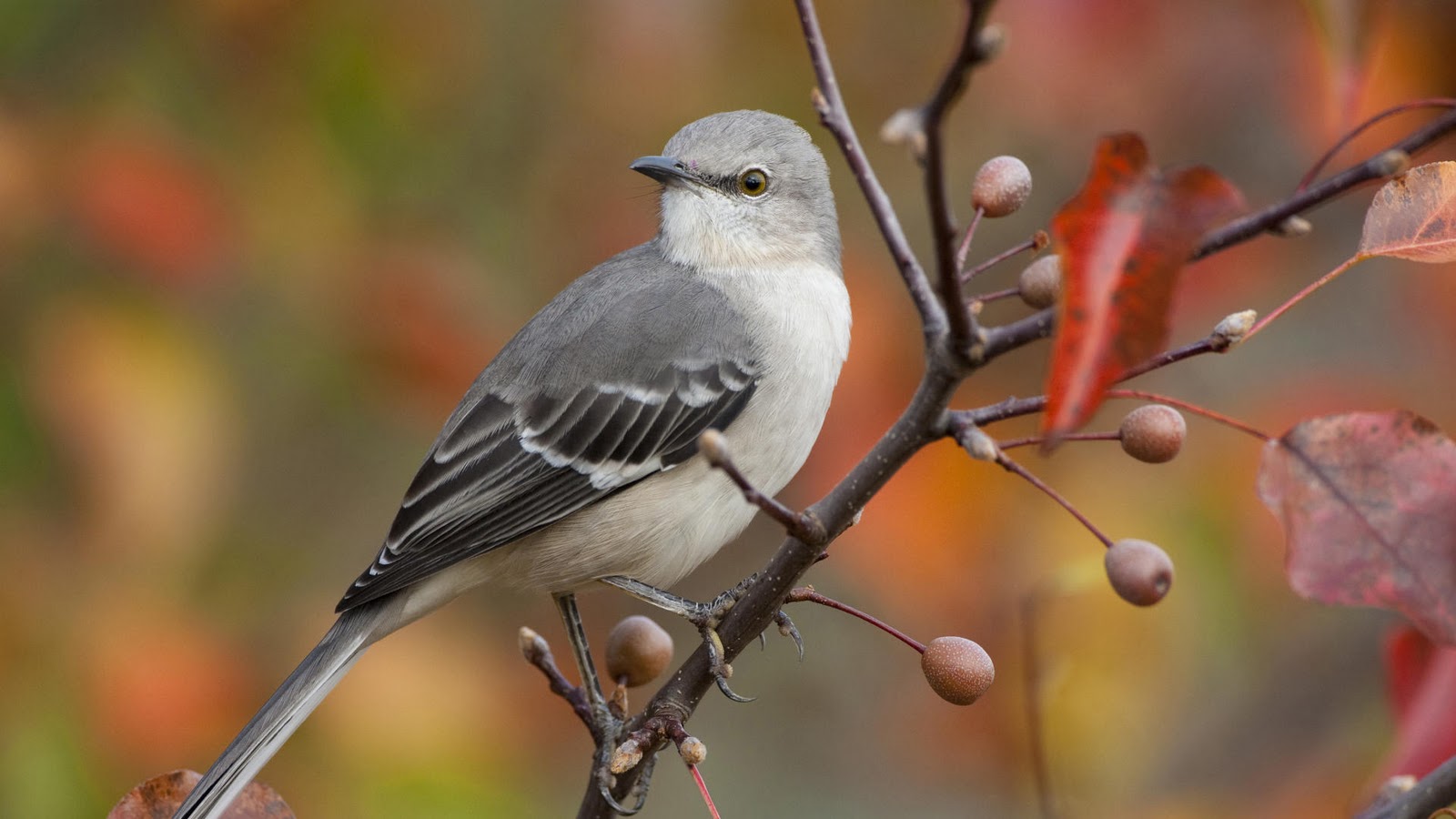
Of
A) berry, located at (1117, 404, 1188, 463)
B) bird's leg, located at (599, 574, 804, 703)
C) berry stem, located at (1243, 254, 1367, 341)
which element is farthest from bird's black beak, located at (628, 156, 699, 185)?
berry stem, located at (1243, 254, 1367, 341)

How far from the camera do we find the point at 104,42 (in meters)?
3.46

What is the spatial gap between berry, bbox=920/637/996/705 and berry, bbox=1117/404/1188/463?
42cm

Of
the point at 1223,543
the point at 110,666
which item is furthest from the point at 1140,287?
the point at 110,666

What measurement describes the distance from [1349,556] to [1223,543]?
2.07 metres

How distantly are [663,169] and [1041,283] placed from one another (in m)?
1.76

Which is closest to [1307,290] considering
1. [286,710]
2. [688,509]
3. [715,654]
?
[715,654]

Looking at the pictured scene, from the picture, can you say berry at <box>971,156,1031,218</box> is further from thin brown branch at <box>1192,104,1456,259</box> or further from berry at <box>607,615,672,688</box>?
berry at <box>607,615,672,688</box>

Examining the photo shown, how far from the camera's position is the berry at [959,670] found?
1.99 meters

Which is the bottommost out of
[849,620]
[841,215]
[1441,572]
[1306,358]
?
→ [849,620]

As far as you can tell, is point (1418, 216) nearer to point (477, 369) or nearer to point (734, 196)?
point (734, 196)

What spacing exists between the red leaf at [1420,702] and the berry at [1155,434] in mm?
559

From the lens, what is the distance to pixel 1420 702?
2.04m

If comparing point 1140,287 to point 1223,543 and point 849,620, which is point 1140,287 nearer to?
point 1223,543

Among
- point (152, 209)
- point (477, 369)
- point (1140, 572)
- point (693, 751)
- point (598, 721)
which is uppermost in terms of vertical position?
point (152, 209)
